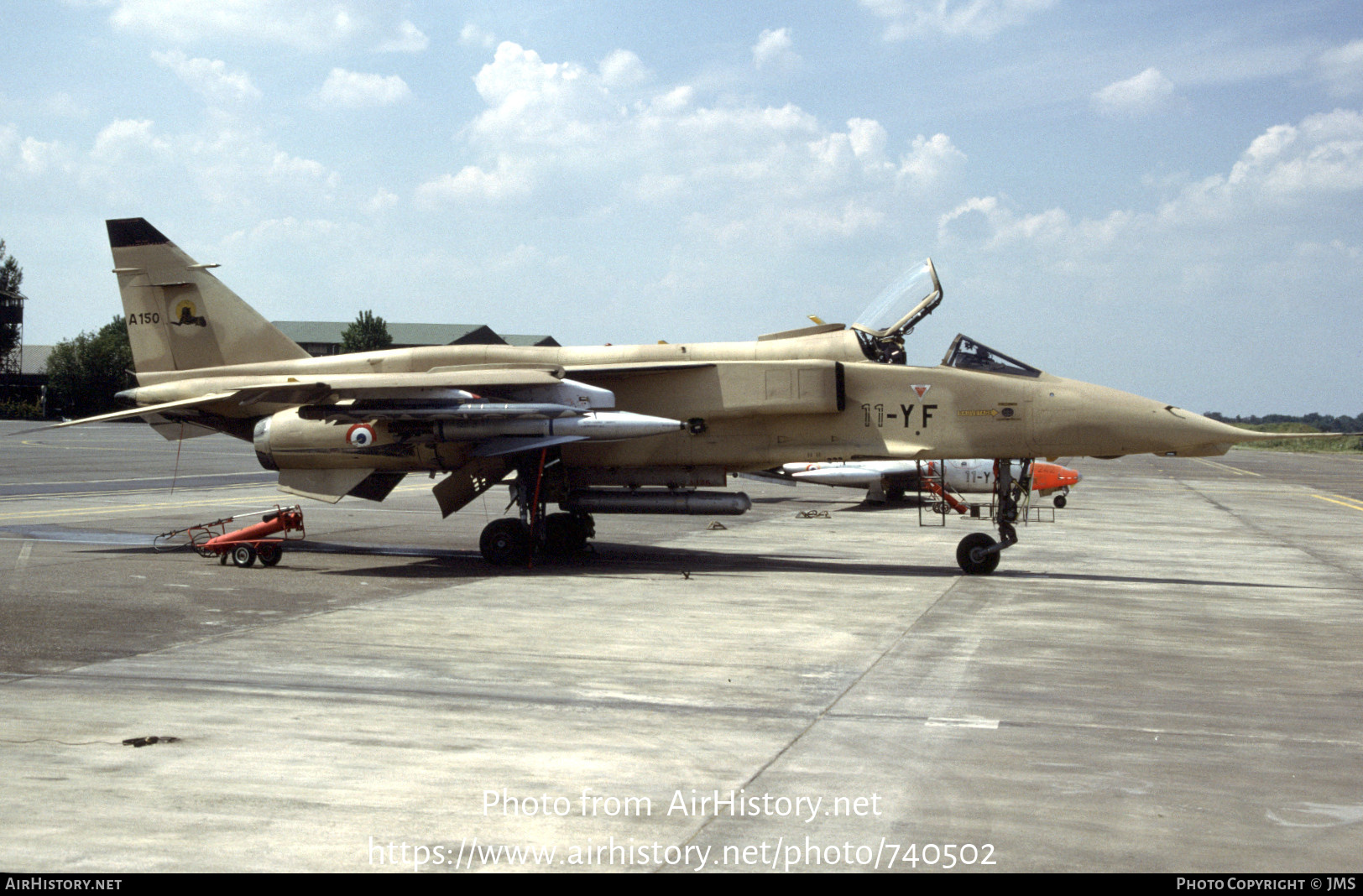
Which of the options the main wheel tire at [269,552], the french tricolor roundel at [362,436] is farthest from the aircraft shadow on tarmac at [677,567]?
the french tricolor roundel at [362,436]

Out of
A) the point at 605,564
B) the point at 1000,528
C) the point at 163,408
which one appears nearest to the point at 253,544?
the point at 163,408

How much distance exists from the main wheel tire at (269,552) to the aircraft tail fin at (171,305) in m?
4.05

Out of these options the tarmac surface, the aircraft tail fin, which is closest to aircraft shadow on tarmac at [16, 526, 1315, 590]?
the tarmac surface

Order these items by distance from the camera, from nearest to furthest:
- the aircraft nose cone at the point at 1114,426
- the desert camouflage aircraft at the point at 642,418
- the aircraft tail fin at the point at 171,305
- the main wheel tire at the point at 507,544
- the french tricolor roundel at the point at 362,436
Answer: the aircraft nose cone at the point at 1114,426 < the desert camouflage aircraft at the point at 642,418 < the french tricolor roundel at the point at 362,436 < the main wheel tire at the point at 507,544 < the aircraft tail fin at the point at 171,305

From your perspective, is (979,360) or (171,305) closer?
Result: (979,360)

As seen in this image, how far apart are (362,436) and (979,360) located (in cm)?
858

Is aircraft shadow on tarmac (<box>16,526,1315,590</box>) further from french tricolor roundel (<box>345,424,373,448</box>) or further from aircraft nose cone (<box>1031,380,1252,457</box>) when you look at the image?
aircraft nose cone (<box>1031,380,1252,457</box>)

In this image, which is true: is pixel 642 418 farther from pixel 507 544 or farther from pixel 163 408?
pixel 163 408

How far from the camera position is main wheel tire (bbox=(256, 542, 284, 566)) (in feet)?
48.3

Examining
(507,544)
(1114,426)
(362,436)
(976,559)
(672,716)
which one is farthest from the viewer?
(507,544)

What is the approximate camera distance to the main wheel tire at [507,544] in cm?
1536

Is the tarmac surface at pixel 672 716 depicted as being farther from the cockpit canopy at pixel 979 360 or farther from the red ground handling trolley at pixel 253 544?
the cockpit canopy at pixel 979 360

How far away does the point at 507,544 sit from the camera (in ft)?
50.5

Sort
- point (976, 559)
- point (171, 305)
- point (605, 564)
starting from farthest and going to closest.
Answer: point (171, 305)
point (605, 564)
point (976, 559)
